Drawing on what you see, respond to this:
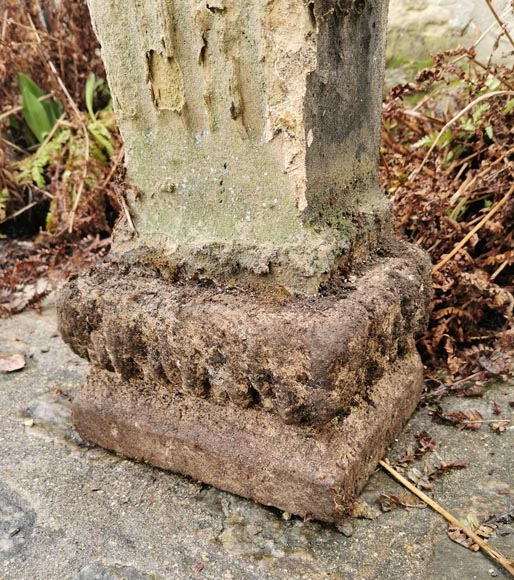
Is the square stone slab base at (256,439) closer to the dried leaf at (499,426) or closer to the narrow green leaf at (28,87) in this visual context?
the dried leaf at (499,426)

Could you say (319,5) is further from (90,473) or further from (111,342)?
(90,473)

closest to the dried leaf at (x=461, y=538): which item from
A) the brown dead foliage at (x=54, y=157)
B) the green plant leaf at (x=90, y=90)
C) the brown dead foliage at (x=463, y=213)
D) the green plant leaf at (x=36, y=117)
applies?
the brown dead foliage at (x=463, y=213)

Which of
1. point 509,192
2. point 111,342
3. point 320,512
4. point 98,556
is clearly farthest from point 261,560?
point 509,192

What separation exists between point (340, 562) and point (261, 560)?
Answer: 17cm

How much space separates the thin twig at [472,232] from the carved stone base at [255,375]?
0.41m

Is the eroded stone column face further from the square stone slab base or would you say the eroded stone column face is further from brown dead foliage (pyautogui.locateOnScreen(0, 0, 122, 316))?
brown dead foliage (pyautogui.locateOnScreen(0, 0, 122, 316))

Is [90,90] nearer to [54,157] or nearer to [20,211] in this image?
[54,157]

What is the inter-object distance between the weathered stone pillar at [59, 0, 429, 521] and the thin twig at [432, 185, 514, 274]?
40 cm

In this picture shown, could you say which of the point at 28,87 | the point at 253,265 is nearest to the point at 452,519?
the point at 253,265

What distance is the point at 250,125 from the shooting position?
4.20 ft

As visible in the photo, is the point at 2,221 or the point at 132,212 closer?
the point at 132,212

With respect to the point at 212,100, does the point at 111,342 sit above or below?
below

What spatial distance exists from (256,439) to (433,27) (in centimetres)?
253

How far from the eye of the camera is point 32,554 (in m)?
1.24
